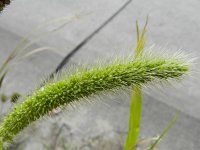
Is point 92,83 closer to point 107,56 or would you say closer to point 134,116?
point 134,116

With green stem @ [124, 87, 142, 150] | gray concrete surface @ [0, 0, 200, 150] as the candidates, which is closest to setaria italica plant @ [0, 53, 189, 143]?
green stem @ [124, 87, 142, 150]

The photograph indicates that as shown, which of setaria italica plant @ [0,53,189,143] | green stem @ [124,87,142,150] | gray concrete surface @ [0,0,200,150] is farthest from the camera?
gray concrete surface @ [0,0,200,150]

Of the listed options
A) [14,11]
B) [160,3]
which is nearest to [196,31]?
[160,3]

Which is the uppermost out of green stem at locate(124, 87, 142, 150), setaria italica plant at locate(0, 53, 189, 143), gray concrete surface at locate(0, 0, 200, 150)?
setaria italica plant at locate(0, 53, 189, 143)

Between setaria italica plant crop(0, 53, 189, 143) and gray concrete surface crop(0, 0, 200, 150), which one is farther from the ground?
setaria italica plant crop(0, 53, 189, 143)

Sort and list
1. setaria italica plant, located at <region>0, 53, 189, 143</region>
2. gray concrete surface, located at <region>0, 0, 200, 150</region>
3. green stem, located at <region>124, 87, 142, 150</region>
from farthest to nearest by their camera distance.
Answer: gray concrete surface, located at <region>0, 0, 200, 150</region>
green stem, located at <region>124, 87, 142, 150</region>
setaria italica plant, located at <region>0, 53, 189, 143</region>

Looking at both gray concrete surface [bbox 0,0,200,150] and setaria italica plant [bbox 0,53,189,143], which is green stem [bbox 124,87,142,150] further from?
gray concrete surface [bbox 0,0,200,150]
